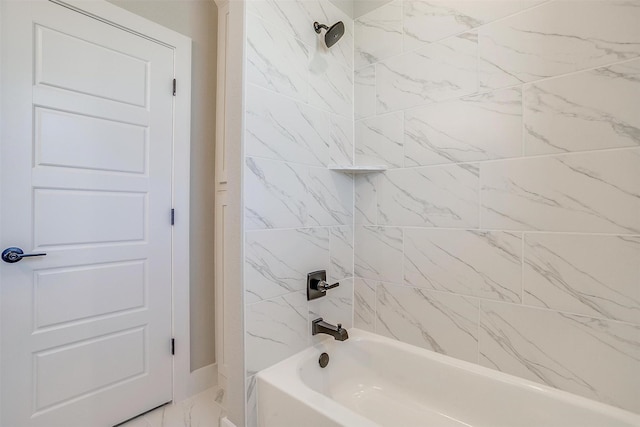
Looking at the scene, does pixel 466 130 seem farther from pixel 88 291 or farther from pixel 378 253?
pixel 88 291

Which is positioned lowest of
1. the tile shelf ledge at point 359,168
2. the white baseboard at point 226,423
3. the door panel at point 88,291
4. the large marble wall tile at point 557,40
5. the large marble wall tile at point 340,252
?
the white baseboard at point 226,423

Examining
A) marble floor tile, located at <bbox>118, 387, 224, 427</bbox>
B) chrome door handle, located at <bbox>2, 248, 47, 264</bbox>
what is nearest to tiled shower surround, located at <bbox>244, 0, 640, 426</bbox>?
marble floor tile, located at <bbox>118, 387, 224, 427</bbox>

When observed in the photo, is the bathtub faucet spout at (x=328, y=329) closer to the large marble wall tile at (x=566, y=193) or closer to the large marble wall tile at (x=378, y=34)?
the large marble wall tile at (x=566, y=193)

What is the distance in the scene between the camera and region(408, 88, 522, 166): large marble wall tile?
1.16m

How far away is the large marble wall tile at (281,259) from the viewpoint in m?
1.18

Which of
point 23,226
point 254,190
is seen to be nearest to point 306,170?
point 254,190

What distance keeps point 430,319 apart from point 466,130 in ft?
3.01

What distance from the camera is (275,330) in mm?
1260

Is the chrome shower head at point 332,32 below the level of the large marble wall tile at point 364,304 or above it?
above

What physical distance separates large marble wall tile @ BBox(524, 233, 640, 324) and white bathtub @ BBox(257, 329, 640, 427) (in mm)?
341

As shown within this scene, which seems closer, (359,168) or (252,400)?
(252,400)

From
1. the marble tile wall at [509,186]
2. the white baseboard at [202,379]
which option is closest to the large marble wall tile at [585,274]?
the marble tile wall at [509,186]

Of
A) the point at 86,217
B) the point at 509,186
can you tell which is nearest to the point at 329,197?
the point at 509,186

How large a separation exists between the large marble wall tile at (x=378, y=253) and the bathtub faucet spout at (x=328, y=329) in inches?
14.3
